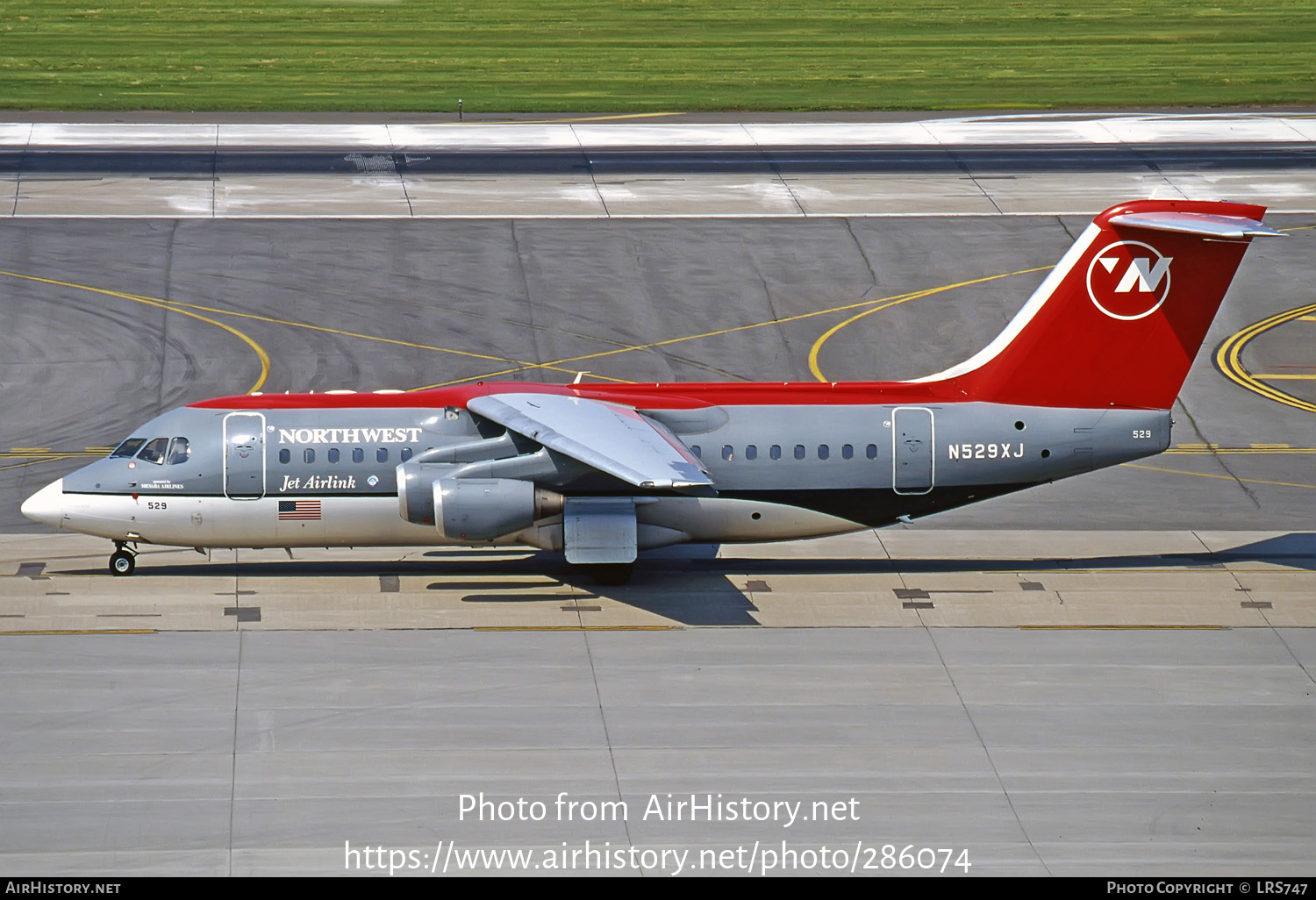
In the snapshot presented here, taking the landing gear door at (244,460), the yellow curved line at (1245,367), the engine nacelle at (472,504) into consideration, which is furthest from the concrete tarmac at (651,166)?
the engine nacelle at (472,504)

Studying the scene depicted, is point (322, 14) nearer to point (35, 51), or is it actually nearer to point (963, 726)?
point (35, 51)

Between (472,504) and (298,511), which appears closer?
(472,504)

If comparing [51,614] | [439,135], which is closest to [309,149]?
[439,135]

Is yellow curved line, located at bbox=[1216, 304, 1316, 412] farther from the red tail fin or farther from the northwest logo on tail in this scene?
the northwest logo on tail

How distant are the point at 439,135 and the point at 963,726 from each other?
147 feet

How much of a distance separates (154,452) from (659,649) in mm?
11047

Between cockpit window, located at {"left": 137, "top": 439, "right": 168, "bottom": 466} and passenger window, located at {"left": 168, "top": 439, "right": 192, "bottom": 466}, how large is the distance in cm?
17

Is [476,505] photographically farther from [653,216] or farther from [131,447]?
[653,216]

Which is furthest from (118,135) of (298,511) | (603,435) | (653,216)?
(603,435)

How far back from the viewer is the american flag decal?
1348 inches

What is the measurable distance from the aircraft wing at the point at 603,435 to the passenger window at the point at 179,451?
18.4 feet

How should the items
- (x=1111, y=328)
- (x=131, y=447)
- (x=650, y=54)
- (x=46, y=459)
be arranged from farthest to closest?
1. (x=650, y=54)
2. (x=46, y=459)
3. (x=1111, y=328)
4. (x=131, y=447)

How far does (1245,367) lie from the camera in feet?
158

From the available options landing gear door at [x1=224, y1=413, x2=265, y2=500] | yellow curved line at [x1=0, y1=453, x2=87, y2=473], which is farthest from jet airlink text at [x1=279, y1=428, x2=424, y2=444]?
yellow curved line at [x1=0, y1=453, x2=87, y2=473]
